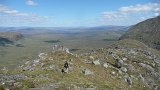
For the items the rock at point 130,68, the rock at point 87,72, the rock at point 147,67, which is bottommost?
the rock at point 147,67

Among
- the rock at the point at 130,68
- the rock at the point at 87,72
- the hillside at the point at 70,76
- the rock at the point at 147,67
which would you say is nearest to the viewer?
the hillside at the point at 70,76

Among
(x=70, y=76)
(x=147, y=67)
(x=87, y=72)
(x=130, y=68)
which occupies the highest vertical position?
(x=70, y=76)

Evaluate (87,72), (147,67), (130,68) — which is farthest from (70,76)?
(147,67)

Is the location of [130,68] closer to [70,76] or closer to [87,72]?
[87,72]

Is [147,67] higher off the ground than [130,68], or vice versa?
[130,68]

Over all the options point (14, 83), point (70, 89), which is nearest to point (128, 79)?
point (70, 89)

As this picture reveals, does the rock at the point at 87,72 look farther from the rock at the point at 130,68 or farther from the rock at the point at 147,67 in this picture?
the rock at the point at 147,67

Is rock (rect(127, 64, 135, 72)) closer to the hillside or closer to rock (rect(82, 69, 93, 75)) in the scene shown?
the hillside

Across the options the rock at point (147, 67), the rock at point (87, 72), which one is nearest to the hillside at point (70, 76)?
the rock at point (87, 72)

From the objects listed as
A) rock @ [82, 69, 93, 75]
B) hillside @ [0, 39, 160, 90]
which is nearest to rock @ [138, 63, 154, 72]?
hillside @ [0, 39, 160, 90]

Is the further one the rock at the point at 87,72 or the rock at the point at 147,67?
the rock at the point at 147,67

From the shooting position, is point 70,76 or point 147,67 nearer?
point 70,76

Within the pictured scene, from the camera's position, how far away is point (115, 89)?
67.9 m

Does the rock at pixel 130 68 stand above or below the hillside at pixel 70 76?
below
